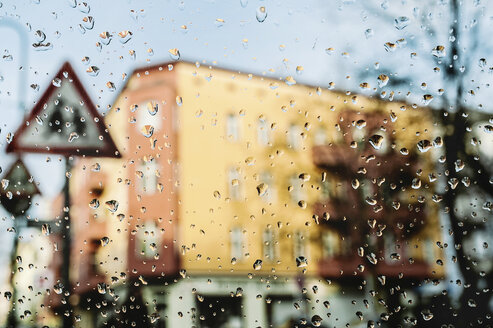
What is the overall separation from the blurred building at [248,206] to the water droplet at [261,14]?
12cm

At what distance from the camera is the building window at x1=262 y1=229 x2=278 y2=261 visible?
→ 85 cm

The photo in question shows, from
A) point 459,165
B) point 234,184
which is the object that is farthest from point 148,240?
point 459,165

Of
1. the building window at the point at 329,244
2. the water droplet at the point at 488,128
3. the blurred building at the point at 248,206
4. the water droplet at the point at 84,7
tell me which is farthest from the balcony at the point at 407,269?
the water droplet at the point at 84,7

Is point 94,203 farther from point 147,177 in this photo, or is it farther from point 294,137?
point 294,137

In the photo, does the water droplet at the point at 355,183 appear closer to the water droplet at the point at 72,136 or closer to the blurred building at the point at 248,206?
the blurred building at the point at 248,206

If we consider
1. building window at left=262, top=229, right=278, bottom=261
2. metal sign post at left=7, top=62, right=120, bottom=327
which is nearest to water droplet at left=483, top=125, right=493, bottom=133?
building window at left=262, top=229, right=278, bottom=261

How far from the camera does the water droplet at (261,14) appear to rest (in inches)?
32.0

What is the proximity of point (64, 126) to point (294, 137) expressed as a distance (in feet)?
1.61

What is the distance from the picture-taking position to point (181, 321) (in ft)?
2.52

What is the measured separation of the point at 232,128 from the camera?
2.96ft

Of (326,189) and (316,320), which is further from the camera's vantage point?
(326,189)

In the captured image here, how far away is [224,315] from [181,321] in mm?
85

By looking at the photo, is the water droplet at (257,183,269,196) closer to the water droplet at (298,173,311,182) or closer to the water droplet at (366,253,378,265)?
the water droplet at (298,173,311,182)

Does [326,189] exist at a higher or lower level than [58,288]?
higher
